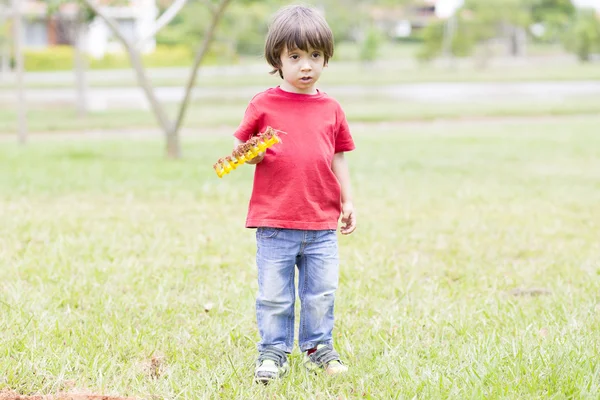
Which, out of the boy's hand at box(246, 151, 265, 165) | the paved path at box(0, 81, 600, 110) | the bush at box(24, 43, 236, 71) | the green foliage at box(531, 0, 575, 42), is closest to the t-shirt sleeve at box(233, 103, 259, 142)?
the boy's hand at box(246, 151, 265, 165)

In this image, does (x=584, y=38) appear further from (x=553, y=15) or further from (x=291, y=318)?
(x=291, y=318)

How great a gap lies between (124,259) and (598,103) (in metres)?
18.4

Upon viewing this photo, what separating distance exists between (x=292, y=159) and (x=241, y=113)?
16.0 metres

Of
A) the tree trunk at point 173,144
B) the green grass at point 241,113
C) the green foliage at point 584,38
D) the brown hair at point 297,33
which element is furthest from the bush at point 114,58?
the brown hair at point 297,33

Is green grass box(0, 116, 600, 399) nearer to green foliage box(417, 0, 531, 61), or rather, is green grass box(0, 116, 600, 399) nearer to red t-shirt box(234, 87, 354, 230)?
red t-shirt box(234, 87, 354, 230)

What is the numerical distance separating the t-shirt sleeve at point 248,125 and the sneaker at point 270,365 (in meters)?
0.85

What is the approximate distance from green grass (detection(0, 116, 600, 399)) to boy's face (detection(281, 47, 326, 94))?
114 cm

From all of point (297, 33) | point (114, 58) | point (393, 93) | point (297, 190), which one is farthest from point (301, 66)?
point (114, 58)

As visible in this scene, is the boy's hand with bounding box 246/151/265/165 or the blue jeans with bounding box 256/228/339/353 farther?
the blue jeans with bounding box 256/228/339/353

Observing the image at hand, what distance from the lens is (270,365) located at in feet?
10.5

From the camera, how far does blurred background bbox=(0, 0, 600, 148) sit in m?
17.5

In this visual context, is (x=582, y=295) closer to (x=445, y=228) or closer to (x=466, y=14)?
(x=445, y=228)

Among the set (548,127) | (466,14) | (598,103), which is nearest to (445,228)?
(548,127)

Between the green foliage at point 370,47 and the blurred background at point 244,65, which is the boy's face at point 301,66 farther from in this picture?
the green foliage at point 370,47
